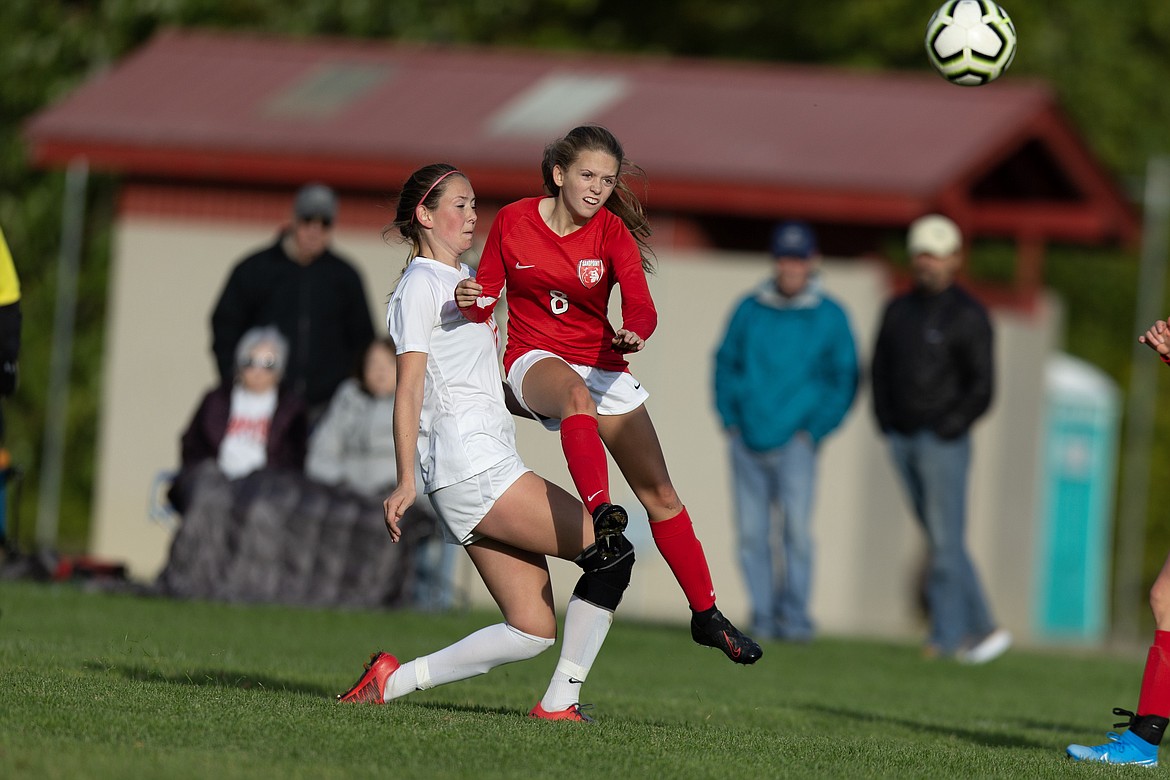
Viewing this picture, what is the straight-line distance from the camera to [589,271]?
7.32m

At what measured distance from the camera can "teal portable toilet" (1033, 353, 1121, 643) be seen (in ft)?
68.3

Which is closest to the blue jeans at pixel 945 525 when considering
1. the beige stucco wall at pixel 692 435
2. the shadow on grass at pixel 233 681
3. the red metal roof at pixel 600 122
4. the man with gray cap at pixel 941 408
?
the man with gray cap at pixel 941 408

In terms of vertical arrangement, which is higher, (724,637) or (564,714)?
(724,637)

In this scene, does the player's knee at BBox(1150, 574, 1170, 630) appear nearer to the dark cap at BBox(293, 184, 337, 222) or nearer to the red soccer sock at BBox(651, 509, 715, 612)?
the red soccer sock at BBox(651, 509, 715, 612)

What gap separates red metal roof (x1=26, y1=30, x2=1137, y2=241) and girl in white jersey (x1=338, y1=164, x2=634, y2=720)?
33.5ft

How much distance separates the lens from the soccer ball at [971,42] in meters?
9.61

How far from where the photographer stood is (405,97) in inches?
764

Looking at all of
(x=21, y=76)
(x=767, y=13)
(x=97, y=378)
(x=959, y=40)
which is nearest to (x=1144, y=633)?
(x=767, y=13)

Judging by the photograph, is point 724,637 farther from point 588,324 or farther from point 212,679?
point 212,679

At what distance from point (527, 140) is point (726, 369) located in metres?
5.28

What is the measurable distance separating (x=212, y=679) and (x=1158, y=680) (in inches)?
144

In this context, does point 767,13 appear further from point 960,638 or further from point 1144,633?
point 960,638

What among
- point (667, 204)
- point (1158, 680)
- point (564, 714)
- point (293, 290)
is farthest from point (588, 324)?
point (667, 204)

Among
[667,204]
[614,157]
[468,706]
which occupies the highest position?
[667,204]
